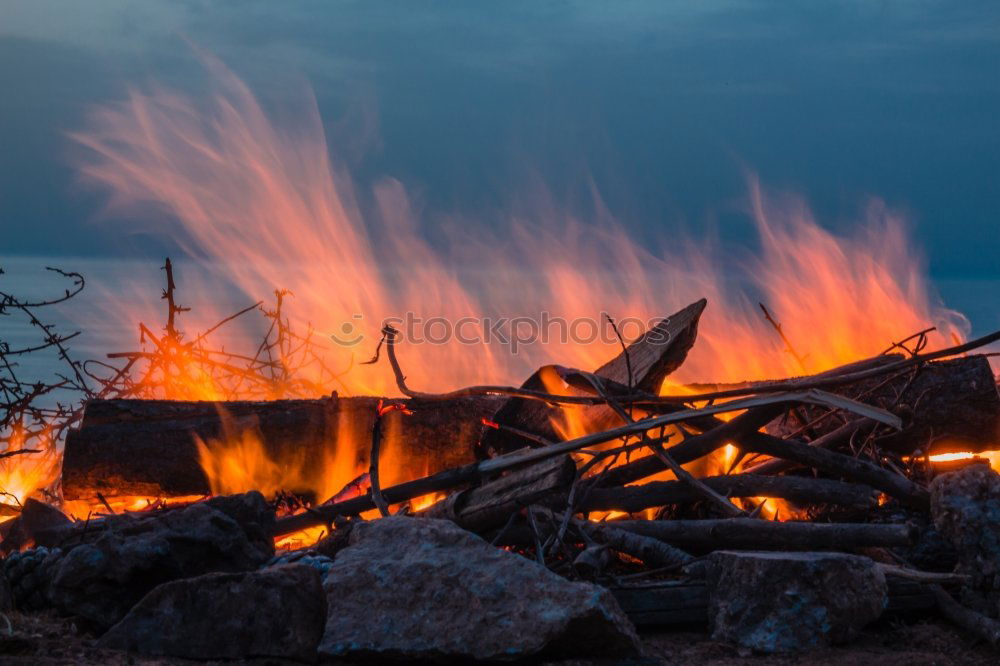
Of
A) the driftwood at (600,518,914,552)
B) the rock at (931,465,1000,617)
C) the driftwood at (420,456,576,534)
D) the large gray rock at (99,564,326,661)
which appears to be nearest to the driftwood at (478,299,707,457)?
the driftwood at (420,456,576,534)

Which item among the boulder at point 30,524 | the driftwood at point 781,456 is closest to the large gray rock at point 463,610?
the driftwood at point 781,456

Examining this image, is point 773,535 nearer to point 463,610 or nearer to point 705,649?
point 705,649

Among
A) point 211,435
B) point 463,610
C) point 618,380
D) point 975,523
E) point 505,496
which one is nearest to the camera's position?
point 463,610

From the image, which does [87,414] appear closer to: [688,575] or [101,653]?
[101,653]

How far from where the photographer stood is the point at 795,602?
3.74 m

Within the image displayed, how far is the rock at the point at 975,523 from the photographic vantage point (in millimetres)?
4156

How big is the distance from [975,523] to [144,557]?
11.5 ft

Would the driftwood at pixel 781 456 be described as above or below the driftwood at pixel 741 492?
above

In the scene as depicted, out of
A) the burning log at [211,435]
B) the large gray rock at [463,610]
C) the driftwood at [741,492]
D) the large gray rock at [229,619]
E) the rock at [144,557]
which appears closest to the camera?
the large gray rock at [463,610]

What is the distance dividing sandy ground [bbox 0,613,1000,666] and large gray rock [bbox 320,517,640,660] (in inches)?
6.3

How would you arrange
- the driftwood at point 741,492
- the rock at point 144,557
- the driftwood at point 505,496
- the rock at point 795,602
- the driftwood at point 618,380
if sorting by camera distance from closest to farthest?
the rock at point 795,602
the rock at point 144,557
the driftwood at point 505,496
the driftwood at point 741,492
the driftwood at point 618,380

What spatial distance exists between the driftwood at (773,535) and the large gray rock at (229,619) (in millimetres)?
1642

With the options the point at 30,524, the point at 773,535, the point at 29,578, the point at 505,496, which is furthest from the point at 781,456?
the point at 30,524

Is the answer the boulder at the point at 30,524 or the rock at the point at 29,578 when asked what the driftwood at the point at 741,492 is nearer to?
the rock at the point at 29,578
